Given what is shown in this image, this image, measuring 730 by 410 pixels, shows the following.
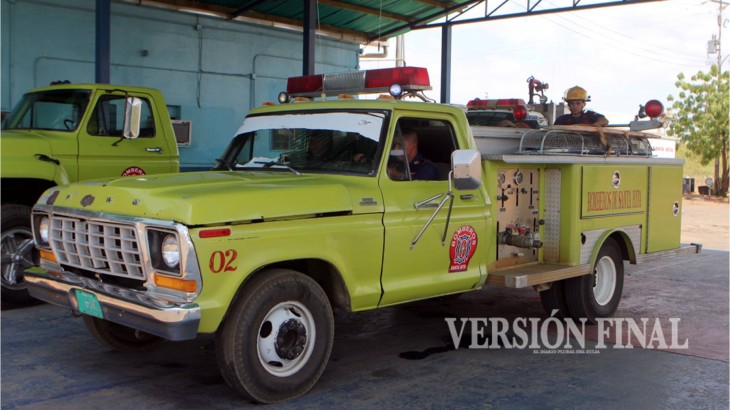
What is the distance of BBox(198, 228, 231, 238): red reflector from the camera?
4.31 m

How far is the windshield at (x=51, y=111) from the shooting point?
794cm

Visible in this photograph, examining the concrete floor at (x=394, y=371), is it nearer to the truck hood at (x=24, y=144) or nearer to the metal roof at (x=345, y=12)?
the truck hood at (x=24, y=144)

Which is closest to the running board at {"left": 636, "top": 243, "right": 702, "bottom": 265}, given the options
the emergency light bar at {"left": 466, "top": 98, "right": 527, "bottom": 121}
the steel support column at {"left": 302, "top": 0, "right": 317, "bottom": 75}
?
Answer: the emergency light bar at {"left": 466, "top": 98, "right": 527, "bottom": 121}

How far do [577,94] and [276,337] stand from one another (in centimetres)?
513

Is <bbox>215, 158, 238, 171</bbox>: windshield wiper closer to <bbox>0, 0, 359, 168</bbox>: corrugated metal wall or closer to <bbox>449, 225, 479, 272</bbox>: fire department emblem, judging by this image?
<bbox>449, 225, 479, 272</bbox>: fire department emblem

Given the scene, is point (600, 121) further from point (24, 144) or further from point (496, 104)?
point (24, 144)

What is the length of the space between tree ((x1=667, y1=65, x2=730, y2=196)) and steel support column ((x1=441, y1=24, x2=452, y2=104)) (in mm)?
16963

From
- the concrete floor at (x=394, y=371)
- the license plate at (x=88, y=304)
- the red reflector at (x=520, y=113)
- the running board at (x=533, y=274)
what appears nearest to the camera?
the license plate at (x=88, y=304)

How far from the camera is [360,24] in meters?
17.4

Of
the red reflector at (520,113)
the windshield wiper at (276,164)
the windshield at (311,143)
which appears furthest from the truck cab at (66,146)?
the red reflector at (520,113)

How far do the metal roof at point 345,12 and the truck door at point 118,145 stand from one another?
20.6 ft

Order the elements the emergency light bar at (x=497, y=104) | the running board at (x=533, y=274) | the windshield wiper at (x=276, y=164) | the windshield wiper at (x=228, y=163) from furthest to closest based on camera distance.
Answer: the emergency light bar at (x=497, y=104) → the windshield wiper at (x=228, y=163) → the running board at (x=533, y=274) → the windshield wiper at (x=276, y=164)

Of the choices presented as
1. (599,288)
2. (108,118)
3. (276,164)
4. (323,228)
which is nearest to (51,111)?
(108,118)

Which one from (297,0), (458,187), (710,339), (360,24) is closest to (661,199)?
(710,339)
